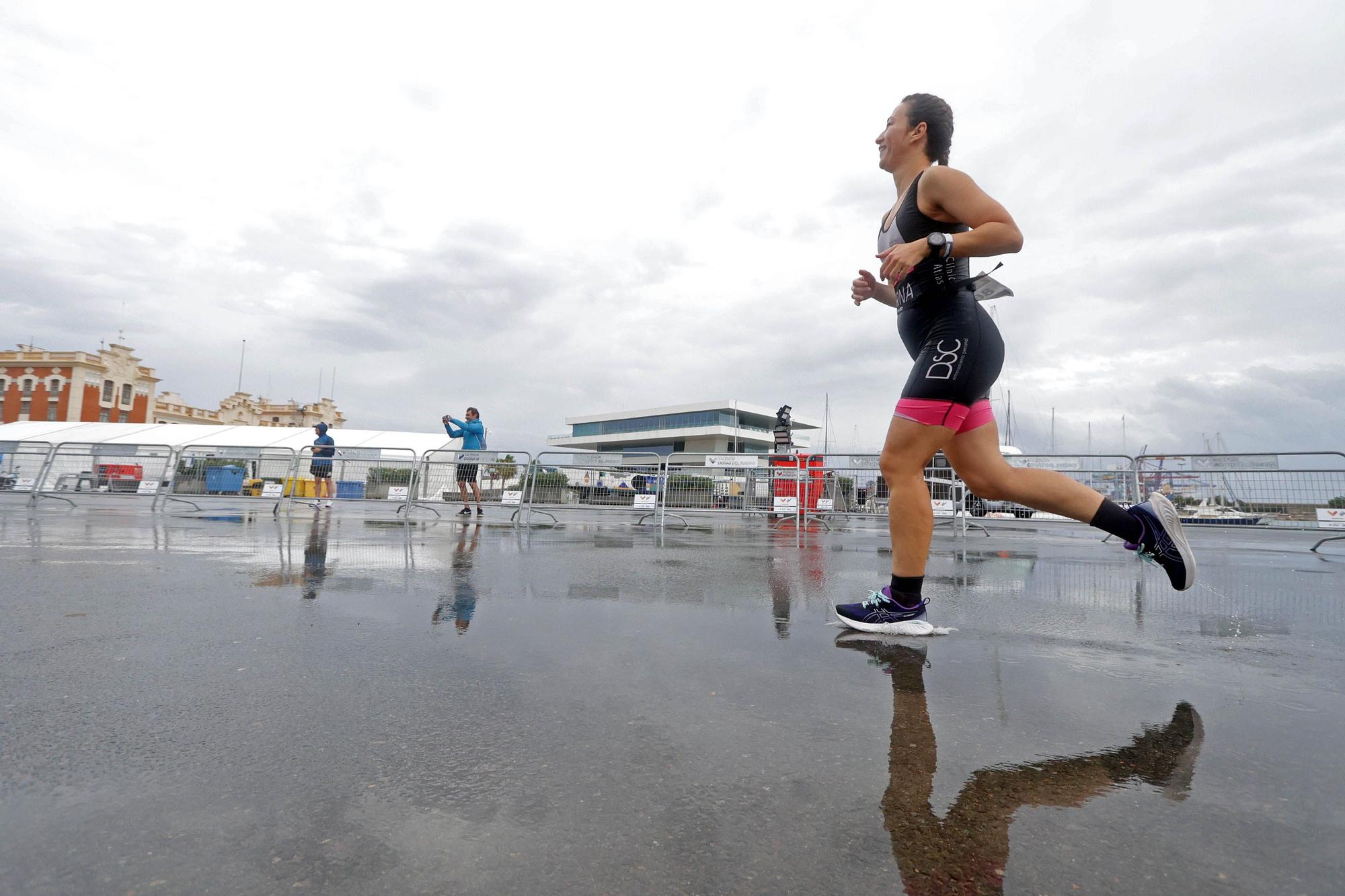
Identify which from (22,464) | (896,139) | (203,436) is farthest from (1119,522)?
(203,436)

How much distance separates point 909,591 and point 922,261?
1360mm

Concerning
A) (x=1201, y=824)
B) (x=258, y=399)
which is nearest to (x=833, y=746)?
(x=1201, y=824)

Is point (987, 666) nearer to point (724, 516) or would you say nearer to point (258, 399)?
point (724, 516)

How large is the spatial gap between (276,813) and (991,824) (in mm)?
1282

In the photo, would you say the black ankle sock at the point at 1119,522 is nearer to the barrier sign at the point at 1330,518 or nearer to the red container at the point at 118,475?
the barrier sign at the point at 1330,518

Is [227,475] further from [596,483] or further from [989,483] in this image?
[989,483]

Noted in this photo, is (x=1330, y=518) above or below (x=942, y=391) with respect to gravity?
below

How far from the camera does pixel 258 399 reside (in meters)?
103

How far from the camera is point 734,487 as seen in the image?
13828 millimetres

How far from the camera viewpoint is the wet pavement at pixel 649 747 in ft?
3.76

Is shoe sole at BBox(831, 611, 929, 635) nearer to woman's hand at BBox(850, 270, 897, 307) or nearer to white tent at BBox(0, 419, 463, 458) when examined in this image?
woman's hand at BBox(850, 270, 897, 307)

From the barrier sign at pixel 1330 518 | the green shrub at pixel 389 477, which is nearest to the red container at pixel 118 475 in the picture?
the green shrub at pixel 389 477

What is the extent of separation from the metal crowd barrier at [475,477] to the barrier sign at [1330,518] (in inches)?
432

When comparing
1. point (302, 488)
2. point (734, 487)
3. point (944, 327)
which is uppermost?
point (944, 327)
